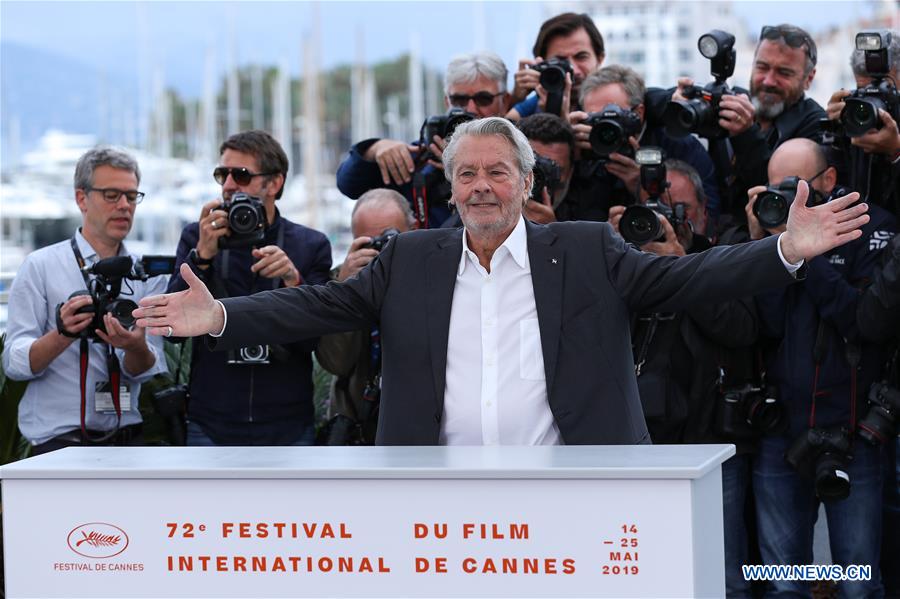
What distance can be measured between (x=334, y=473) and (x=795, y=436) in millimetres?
2407

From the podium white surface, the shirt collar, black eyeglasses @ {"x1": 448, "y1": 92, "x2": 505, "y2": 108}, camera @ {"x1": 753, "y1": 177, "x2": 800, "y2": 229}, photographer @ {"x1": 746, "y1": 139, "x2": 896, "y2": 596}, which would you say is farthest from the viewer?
black eyeglasses @ {"x1": 448, "y1": 92, "x2": 505, "y2": 108}

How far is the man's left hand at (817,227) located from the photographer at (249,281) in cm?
199

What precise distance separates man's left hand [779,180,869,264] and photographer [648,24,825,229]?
1.65 m

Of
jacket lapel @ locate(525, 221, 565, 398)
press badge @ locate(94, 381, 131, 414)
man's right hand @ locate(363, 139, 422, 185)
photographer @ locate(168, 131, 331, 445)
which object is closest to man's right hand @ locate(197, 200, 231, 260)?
photographer @ locate(168, 131, 331, 445)

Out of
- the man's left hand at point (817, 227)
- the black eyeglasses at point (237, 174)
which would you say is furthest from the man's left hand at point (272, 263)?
the man's left hand at point (817, 227)

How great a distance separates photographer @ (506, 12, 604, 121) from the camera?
546 cm

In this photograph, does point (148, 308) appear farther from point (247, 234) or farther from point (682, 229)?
point (682, 229)

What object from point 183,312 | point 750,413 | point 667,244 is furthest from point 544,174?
point 183,312

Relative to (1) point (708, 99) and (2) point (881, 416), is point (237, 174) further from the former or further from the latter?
(2) point (881, 416)

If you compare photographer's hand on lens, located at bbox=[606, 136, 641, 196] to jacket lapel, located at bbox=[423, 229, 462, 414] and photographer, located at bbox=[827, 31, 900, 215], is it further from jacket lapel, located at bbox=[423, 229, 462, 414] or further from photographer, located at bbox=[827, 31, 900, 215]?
jacket lapel, located at bbox=[423, 229, 462, 414]

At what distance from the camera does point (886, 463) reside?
505 centimetres

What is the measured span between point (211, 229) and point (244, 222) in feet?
0.42

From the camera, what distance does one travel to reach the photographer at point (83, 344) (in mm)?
5051

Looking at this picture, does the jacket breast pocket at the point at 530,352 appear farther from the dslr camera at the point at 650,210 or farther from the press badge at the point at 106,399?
the press badge at the point at 106,399
